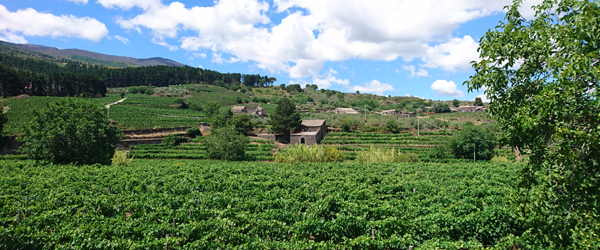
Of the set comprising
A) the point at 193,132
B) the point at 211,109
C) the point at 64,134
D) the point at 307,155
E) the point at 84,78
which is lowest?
the point at 307,155

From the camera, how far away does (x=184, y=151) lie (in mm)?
42438

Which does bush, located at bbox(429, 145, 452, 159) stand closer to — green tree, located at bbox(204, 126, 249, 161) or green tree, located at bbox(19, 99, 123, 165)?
green tree, located at bbox(204, 126, 249, 161)

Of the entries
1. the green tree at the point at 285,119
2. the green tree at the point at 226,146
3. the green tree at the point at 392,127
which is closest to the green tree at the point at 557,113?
the green tree at the point at 226,146

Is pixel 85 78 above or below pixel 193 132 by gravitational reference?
above

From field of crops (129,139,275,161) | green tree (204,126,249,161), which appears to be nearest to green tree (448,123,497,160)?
field of crops (129,139,275,161)

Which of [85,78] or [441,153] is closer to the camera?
[441,153]

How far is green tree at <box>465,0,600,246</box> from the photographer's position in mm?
4598

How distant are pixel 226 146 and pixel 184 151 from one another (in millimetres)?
10039

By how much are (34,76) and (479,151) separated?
104 m

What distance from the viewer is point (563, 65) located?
5059 mm

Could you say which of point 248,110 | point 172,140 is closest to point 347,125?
point 248,110

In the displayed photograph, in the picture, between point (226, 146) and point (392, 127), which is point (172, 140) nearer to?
point (226, 146)

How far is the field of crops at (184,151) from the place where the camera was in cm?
3956

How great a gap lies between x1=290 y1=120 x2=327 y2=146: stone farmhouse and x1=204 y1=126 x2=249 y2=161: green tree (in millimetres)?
12982
